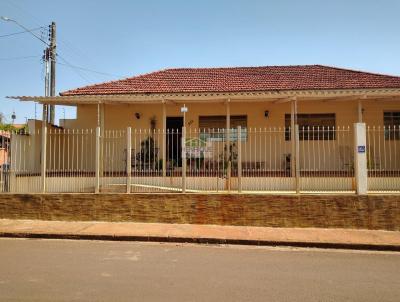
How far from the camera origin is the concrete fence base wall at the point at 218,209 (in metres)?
8.52

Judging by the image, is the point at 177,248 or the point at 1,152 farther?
the point at 1,152

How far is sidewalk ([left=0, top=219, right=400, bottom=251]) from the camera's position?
24.1 ft

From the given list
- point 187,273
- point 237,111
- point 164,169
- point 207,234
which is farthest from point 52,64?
point 187,273

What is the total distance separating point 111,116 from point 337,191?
8626 millimetres

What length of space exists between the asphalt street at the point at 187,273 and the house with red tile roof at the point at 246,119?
286cm

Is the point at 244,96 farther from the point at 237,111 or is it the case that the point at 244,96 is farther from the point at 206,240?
the point at 206,240

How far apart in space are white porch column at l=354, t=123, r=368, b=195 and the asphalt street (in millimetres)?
2178

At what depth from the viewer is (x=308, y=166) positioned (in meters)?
9.79

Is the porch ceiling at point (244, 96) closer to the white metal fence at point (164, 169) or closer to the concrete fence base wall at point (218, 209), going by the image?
the white metal fence at point (164, 169)

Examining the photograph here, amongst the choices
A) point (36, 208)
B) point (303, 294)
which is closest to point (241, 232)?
point (303, 294)

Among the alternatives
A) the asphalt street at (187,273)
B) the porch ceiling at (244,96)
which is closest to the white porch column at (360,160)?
the asphalt street at (187,273)

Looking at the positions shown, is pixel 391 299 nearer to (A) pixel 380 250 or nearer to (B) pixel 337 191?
(A) pixel 380 250

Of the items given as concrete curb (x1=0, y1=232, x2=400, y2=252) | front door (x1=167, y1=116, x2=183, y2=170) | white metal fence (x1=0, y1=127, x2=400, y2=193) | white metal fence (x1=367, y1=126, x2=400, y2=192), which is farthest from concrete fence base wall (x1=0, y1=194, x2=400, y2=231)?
front door (x1=167, y1=116, x2=183, y2=170)

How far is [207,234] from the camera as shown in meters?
7.79
